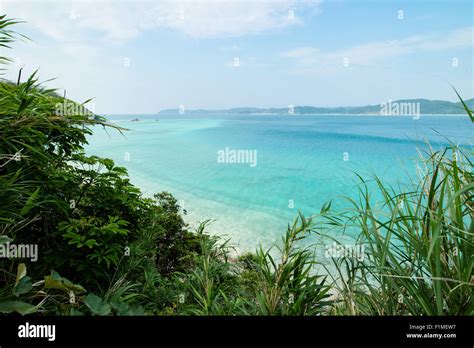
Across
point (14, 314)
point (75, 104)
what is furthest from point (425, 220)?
point (75, 104)

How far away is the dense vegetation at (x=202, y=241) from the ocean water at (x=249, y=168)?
198 millimetres

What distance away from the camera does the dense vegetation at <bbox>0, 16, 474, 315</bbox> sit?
997mm

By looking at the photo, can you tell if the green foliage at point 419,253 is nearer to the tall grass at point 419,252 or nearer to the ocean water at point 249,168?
the tall grass at point 419,252

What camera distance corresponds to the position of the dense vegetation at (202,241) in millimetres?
997

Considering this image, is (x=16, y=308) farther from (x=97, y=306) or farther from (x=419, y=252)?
(x=419, y=252)

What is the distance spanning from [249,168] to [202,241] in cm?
718

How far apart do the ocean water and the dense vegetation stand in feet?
0.65

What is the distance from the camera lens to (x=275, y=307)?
1.17 m

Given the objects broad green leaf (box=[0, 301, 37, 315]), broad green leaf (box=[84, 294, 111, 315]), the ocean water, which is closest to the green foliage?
the ocean water

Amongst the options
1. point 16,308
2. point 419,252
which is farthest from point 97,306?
point 419,252

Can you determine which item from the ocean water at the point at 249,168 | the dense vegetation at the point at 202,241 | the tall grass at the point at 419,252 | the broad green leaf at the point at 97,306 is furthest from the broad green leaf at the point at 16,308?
the tall grass at the point at 419,252

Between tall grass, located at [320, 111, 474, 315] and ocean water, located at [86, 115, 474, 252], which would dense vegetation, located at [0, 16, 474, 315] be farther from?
ocean water, located at [86, 115, 474, 252]
